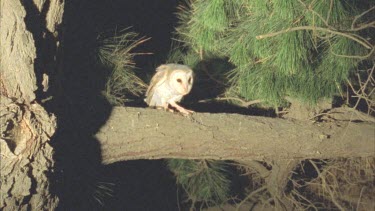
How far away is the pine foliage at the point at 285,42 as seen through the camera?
2570 millimetres

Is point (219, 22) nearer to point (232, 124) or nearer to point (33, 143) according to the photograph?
point (232, 124)

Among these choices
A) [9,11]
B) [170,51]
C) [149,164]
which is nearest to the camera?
[9,11]

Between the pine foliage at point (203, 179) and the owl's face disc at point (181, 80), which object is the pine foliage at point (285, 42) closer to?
the owl's face disc at point (181, 80)

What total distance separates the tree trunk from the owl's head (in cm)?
111

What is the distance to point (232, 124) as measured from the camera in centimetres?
268

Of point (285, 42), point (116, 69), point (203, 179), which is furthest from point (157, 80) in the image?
point (203, 179)

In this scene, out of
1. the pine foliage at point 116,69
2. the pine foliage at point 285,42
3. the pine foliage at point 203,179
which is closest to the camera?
the pine foliage at point 285,42

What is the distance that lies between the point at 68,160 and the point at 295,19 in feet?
4.64

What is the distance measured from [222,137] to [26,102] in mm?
1064

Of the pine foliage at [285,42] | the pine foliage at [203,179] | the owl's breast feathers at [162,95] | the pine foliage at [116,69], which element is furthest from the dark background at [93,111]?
the pine foliage at [285,42]

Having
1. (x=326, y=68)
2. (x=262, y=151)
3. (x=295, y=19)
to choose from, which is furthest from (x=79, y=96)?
(x=326, y=68)

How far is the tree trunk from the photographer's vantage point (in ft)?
6.64

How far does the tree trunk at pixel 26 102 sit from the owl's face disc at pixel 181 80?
1110mm

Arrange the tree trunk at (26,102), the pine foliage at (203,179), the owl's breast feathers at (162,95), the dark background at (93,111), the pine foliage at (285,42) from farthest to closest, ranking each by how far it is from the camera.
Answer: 1. the pine foliage at (203,179)
2. the owl's breast feathers at (162,95)
3. the pine foliage at (285,42)
4. the dark background at (93,111)
5. the tree trunk at (26,102)
